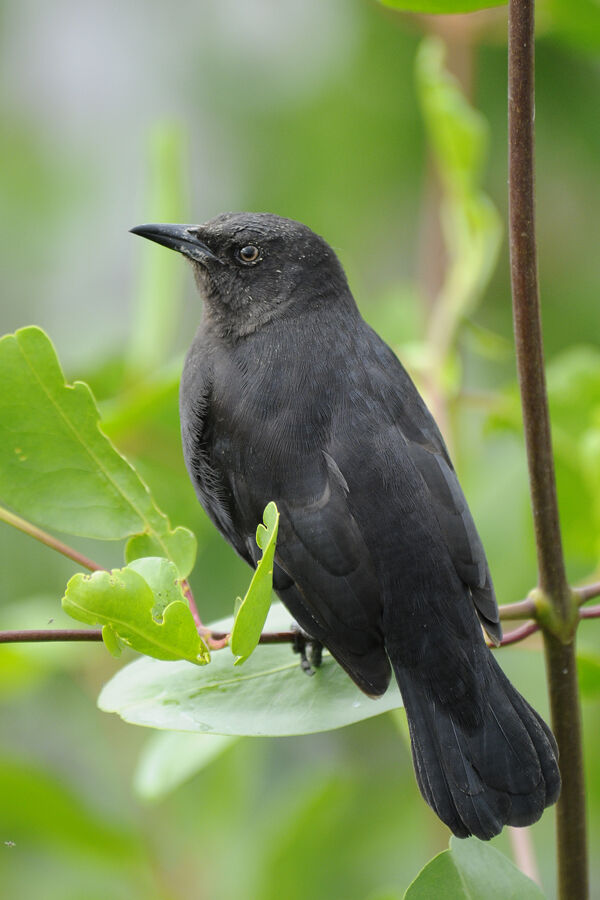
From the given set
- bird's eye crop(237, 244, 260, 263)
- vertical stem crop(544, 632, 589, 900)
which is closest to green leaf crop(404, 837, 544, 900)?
vertical stem crop(544, 632, 589, 900)

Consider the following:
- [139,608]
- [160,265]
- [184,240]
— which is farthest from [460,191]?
[139,608]

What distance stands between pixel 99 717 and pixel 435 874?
2.27 meters

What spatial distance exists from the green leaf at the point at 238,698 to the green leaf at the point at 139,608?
0.66ft

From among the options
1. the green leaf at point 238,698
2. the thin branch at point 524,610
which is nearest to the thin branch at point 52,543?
the green leaf at point 238,698

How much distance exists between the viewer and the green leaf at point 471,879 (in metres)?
1.76

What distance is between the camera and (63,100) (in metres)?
5.98

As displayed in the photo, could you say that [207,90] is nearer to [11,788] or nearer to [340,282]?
[340,282]

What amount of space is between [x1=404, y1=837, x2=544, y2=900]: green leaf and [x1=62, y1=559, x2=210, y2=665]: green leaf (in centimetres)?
49

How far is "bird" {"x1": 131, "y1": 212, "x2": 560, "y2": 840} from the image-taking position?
211 centimetres

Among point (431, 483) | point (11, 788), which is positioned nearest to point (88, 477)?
point (431, 483)

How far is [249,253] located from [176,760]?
1.24 metres

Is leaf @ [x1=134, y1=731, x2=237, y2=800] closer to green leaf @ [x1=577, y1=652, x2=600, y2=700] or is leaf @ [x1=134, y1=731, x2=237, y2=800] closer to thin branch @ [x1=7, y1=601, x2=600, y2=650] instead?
thin branch @ [x1=7, y1=601, x2=600, y2=650]

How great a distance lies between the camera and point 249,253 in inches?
113

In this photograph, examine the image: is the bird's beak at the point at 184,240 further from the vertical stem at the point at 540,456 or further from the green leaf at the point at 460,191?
the vertical stem at the point at 540,456
